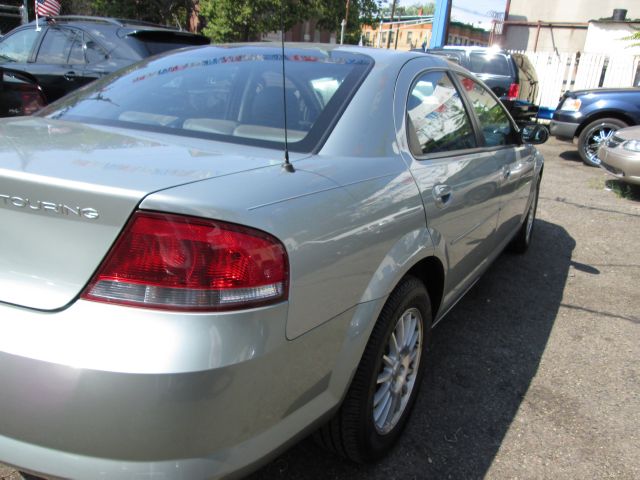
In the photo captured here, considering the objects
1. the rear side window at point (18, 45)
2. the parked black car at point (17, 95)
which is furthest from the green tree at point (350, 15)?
the parked black car at point (17, 95)

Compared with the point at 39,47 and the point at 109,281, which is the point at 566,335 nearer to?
the point at 109,281

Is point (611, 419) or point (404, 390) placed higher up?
Result: point (404, 390)

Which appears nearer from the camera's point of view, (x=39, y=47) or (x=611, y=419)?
(x=611, y=419)

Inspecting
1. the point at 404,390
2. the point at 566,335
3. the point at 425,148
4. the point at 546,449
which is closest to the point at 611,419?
the point at 546,449

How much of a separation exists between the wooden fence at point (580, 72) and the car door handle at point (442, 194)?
14455 mm

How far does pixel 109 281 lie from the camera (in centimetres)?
133

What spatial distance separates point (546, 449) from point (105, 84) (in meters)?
2.56

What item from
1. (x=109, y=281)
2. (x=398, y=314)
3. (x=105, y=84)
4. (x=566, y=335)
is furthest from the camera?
(x=566, y=335)

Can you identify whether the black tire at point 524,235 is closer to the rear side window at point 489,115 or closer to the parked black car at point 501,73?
the rear side window at point 489,115

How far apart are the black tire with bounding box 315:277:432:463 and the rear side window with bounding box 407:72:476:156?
653mm

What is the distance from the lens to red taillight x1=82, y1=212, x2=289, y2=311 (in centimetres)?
132

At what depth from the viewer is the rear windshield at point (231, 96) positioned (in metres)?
2.02

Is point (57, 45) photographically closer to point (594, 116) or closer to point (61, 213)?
point (61, 213)

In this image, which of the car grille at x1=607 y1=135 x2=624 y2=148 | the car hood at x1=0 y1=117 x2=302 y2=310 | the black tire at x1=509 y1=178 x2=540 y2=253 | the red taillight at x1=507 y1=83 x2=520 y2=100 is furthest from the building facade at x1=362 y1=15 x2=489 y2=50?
the car hood at x1=0 y1=117 x2=302 y2=310
